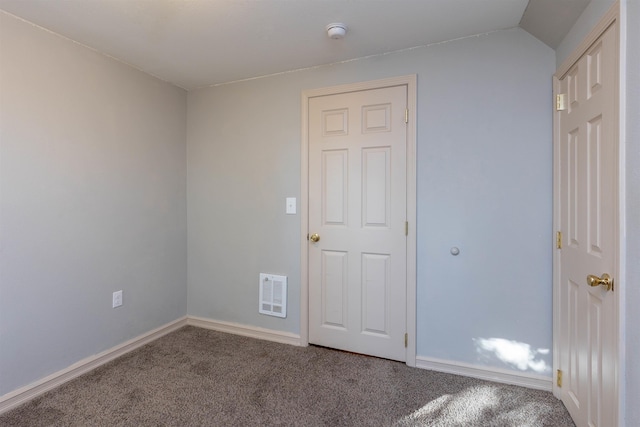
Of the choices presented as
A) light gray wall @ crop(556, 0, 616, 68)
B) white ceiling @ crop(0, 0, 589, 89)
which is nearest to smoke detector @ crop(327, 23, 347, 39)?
white ceiling @ crop(0, 0, 589, 89)

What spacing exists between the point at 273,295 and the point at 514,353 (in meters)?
1.81

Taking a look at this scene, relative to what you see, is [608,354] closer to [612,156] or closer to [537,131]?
[612,156]

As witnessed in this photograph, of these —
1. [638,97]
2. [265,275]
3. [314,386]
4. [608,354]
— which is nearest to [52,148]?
[265,275]

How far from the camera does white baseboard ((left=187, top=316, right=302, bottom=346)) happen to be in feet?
8.75

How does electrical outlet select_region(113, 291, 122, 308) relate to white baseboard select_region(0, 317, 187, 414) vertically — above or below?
above

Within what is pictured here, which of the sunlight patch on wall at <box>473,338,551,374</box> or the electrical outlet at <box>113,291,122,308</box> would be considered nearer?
the sunlight patch on wall at <box>473,338,551,374</box>

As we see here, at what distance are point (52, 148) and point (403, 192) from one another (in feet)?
7.76

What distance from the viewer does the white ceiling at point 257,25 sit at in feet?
5.75

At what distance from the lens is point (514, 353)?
2025mm

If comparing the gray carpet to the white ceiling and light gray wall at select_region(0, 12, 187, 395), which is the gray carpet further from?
the white ceiling

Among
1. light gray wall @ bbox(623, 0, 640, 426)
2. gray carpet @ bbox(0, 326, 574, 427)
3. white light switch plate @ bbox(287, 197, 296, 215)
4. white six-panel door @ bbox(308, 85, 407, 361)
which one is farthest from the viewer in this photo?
white light switch plate @ bbox(287, 197, 296, 215)

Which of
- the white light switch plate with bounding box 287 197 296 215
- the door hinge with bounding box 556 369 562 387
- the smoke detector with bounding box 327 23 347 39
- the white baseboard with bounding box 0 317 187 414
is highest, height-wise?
the smoke detector with bounding box 327 23 347 39

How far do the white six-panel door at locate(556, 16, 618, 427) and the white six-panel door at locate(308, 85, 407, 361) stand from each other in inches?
36.6

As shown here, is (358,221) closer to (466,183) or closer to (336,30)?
(466,183)
